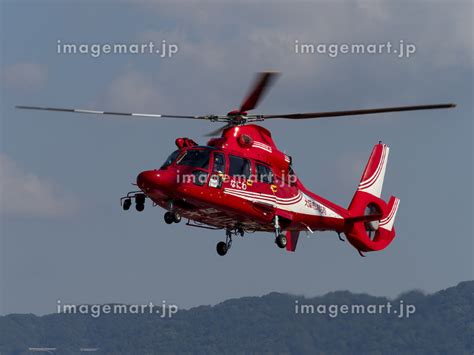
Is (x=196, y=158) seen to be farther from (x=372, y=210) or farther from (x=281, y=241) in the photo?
(x=372, y=210)

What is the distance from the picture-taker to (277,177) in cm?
3797

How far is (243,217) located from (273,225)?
1580 millimetres

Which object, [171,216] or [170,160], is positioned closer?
[171,216]

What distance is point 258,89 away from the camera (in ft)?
115

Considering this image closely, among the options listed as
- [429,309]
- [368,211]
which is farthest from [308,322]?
[368,211]

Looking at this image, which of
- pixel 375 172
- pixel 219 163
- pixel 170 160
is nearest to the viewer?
pixel 170 160

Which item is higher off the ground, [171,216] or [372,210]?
[372,210]

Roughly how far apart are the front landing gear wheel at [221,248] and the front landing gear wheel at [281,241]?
6.89 feet

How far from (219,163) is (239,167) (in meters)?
0.99

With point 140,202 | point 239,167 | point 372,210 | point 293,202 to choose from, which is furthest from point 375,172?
point 140,202

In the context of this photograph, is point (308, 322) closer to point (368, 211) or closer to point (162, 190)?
point (368, 211)

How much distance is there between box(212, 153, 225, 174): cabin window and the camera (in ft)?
116

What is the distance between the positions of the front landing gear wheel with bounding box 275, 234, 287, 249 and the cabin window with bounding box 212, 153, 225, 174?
3.61 metres

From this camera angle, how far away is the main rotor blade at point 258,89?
3351cm
